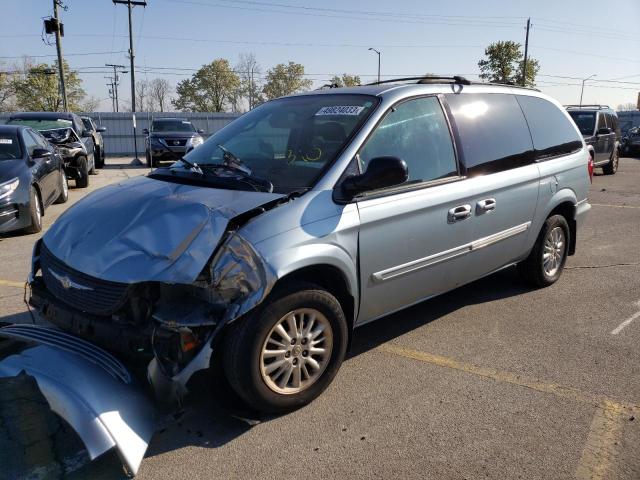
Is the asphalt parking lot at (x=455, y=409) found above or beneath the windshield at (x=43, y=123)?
beneath

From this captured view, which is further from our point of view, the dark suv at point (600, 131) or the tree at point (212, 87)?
the tree at point (212, 87)

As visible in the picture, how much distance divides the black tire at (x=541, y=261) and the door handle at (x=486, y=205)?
1.09 m

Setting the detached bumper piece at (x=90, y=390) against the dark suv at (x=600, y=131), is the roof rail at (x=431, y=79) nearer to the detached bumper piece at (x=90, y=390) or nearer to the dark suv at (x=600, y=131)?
the detached bumper piece at (x=90, y=390)

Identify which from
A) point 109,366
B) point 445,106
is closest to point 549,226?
point 445,106

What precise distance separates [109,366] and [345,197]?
1.61 meters

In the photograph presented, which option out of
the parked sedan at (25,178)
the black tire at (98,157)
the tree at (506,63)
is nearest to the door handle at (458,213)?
the parked sedan at (25,178)

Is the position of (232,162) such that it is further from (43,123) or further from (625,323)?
(43,123)

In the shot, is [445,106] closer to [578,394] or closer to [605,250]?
[578,394]

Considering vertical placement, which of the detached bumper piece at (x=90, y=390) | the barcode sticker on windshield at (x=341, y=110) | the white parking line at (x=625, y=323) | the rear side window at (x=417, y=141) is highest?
the barcode sticker on windshield at (x=341, y=110)

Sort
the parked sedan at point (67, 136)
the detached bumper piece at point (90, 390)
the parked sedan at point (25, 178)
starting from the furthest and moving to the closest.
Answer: the parked sedan at point (67, 136) → the parked sedan at point (25, 178) → the detached bumper piece at point (90, 390)

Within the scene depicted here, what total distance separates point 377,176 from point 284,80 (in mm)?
75912

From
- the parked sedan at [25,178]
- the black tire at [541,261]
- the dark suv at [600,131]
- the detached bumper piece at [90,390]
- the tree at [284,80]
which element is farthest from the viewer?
the tree at [284,80]

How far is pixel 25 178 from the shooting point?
7301 millimetres

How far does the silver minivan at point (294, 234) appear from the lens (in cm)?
275
